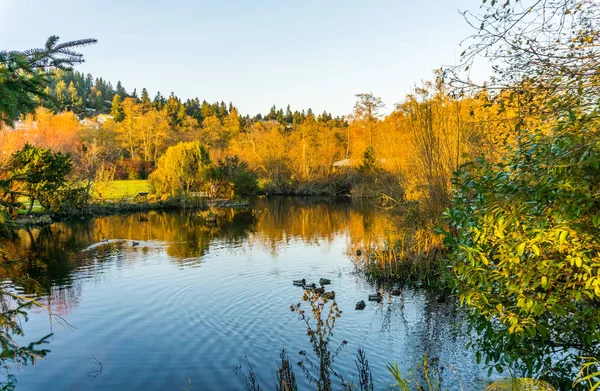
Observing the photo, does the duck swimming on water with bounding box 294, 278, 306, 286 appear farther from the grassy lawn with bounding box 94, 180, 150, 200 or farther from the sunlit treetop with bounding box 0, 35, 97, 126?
the grassy lawn with bounding box 94, 180, 150, 200

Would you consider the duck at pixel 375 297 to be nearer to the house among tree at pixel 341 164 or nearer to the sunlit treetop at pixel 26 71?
the sunlit treetop at pixel 26 71

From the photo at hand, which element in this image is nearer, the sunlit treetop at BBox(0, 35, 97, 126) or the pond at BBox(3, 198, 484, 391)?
the sunlit treetop at BBox(0, 35, 97, 126)

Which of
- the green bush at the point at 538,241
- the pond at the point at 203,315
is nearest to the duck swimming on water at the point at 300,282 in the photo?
the pond at the point at 203,315

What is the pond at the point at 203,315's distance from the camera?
280 inches

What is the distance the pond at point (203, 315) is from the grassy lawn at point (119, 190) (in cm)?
1129

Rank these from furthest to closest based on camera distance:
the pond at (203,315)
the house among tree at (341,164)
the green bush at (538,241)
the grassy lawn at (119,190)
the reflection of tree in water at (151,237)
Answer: the house among tree at (341,164) < the grassy lawn at (119,190) < the reflection of tree in water at (151,237) < the pond at (203,315) < the green bush at (538,241)

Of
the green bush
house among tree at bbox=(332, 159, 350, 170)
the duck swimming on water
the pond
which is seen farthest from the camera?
house among tree at bbox=(332, 159, 350, 170)

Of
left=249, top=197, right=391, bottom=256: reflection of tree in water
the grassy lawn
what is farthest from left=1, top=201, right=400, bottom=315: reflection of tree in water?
the grassy lawn

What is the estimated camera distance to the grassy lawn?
102 feet

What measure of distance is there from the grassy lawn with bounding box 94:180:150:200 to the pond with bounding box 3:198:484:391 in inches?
445

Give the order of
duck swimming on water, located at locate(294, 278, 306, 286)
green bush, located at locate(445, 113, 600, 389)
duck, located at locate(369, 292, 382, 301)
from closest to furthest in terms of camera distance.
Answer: green bush, located at locate(445, 113, 600, 389)
duck, located at locate(369, 292, 382, 301)
duck swimming on water, located at locate(294, 278, 306, 286)

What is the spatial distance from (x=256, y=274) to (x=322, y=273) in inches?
80.8

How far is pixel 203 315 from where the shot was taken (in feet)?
32.6

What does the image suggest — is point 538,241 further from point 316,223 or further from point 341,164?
point 341,164
